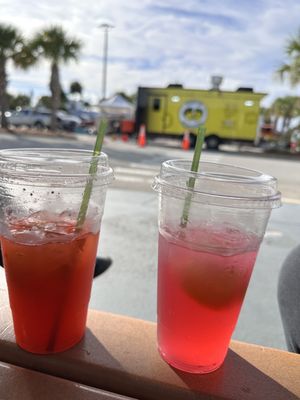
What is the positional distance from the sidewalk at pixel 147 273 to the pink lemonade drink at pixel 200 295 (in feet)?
4.00

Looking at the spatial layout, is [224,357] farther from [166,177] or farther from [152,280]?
[152,280]

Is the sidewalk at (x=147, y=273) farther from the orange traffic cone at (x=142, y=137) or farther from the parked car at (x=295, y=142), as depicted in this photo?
the parked car at (x=295, y=142)

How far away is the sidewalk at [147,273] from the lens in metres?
2.06

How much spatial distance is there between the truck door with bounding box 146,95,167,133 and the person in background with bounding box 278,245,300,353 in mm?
16651

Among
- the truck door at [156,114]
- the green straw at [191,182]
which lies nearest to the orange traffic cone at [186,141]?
the truck door at [156,114]

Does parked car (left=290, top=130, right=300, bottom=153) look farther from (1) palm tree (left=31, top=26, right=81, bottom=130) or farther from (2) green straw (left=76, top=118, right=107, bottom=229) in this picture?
(2) green straw (left=76, top=118, right=107, bottom=229)

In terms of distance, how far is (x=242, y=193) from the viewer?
76 centimetres

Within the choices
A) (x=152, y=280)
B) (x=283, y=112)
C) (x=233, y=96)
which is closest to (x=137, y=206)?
(x=152, y=280)

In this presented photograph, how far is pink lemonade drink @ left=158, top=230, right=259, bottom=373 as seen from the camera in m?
0.76

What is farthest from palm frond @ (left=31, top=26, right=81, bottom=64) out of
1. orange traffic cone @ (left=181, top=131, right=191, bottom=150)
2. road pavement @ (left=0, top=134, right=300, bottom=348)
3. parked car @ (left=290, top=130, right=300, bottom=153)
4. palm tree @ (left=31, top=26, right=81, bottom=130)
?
road pavement @ (left=0, top=134, right=300, bottom=348)

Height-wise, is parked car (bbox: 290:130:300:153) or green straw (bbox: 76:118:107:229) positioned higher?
green straw (bbox: 76:118:107:229)

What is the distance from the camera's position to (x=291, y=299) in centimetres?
107

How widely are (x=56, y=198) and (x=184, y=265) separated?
0.96 feet

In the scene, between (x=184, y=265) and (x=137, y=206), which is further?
(x=137, y=206)
